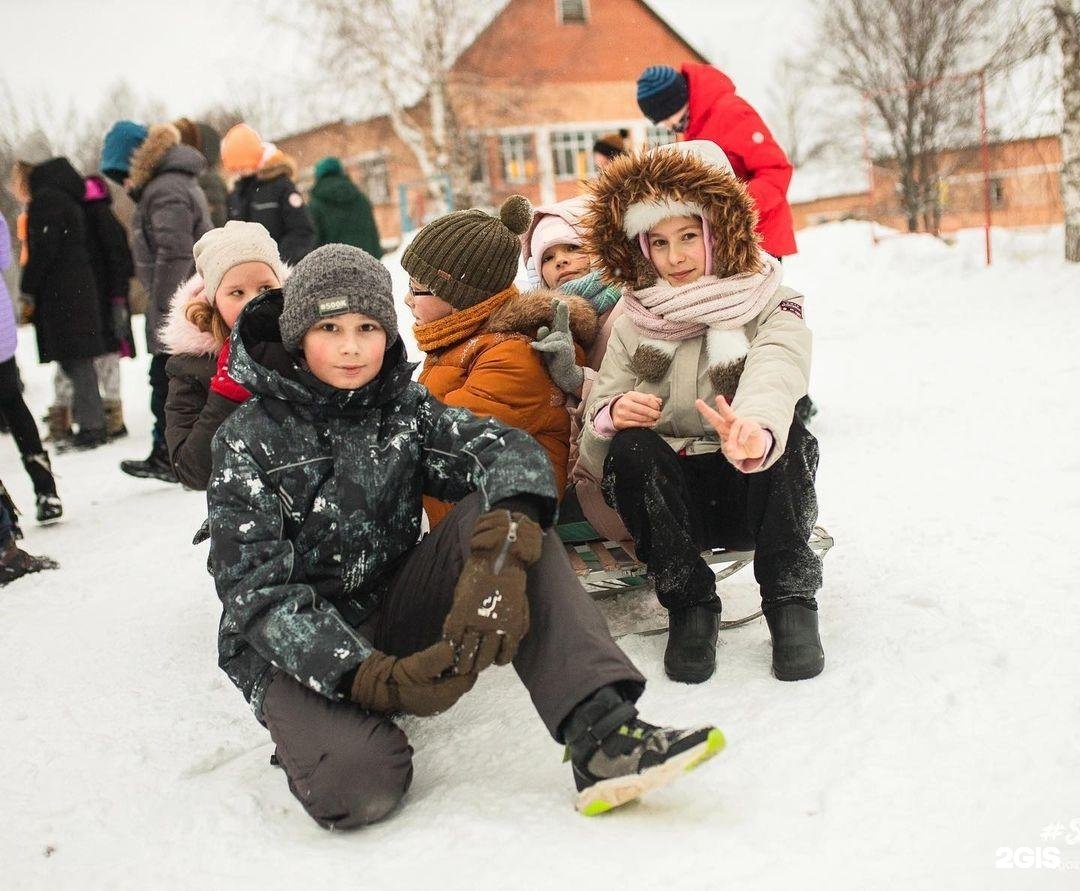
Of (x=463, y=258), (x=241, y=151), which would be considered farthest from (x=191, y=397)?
(x=241, y=151)

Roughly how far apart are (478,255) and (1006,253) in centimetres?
1001

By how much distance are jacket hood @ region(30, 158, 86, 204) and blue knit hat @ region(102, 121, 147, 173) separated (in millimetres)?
648

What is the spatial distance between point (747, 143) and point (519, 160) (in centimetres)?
2372

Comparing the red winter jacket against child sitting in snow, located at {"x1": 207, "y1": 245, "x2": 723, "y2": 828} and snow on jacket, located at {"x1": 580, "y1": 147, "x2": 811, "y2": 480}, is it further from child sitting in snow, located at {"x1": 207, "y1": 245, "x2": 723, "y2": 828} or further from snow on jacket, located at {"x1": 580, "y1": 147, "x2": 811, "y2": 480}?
child sitting in snow, located at {"x1": 207, "y1": 245, "x2": 723, "y2": 828}

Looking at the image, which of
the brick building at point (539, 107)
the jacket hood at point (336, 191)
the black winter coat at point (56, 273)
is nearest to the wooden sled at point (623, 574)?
the black winter coat at point (56, 273)

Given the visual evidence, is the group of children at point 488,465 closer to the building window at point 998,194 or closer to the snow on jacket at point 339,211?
the snow on jacket at point 339,211

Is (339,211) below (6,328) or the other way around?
the other way around

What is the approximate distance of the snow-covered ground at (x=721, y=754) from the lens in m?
1.82

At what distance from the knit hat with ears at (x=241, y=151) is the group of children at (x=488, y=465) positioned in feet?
12.0

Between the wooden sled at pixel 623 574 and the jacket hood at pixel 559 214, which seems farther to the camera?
the jacket hood at pixel 559 214

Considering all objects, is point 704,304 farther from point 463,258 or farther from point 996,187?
point 996,187

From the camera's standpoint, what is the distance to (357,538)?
7.68ft

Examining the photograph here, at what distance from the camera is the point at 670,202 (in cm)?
276

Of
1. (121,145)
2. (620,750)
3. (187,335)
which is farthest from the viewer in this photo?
(121,145)
